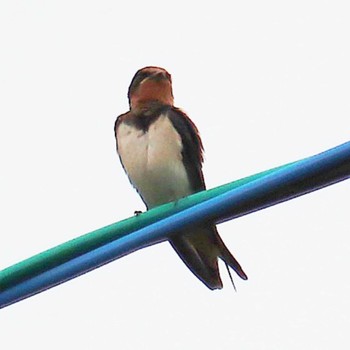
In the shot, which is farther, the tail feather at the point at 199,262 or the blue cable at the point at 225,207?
the tail feather at the point at 199,262

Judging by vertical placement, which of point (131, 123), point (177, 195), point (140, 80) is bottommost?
point (177, 195)

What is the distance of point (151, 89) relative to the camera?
4.72 m

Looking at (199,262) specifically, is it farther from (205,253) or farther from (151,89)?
(151,89)

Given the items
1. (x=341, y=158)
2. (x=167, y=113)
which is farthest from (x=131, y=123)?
(x=341, y=158)

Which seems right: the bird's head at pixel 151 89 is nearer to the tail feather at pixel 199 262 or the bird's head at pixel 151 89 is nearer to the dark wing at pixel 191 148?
the dark wing at pixel 191 148

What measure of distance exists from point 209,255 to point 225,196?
6.91 ft

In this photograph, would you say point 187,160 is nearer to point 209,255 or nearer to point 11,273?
point 209,255

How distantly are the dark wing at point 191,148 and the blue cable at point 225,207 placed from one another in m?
2.26

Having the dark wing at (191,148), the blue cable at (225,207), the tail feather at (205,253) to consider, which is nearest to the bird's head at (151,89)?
A: the dark wing at (191,148)

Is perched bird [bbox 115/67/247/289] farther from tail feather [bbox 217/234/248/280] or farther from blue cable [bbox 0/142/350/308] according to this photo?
blue cable [bbox 0/142/350/308]

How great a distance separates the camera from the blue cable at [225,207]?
2047 millimetres

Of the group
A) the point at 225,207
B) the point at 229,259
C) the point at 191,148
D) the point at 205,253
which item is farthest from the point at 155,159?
the point at 225,207

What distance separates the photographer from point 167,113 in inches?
177

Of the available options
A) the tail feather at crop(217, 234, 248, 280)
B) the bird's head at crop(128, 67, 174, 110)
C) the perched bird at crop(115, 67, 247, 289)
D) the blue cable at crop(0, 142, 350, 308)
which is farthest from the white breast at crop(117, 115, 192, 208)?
the blue cable at crop(0, 142, 350, 308)
